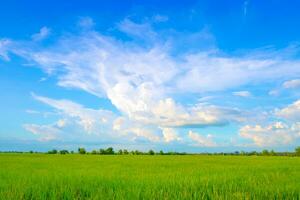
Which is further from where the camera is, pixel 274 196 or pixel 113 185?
pixel 113 185

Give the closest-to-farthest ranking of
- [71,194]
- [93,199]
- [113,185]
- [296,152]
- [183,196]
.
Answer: [93,199], [183,196], [71,194], [113,185], [296,152]

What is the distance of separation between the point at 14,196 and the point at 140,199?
1859 mm

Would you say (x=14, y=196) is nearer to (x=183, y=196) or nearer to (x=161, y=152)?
(x=183, y=196)

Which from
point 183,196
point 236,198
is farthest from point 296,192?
point 183,196

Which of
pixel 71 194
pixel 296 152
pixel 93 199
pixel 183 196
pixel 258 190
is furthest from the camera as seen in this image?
pixel 296 152

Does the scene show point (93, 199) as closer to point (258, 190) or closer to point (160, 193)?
point (160, 193)

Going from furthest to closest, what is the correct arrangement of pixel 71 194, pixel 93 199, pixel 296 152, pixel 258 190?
pixel 296 152, pixel 258 190, pixel 71 194, pixel 93 199

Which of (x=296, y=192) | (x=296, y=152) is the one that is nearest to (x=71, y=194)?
(x=296, y=192)

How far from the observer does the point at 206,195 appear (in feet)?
18.1

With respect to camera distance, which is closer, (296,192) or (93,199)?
(93,199)

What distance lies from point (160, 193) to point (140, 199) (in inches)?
18.1

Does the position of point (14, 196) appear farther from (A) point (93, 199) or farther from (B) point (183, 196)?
(B) point (183, 196)

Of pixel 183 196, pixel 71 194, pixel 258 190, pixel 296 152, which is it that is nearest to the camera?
pixel 183 196

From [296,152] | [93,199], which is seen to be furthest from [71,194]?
[296,152]
